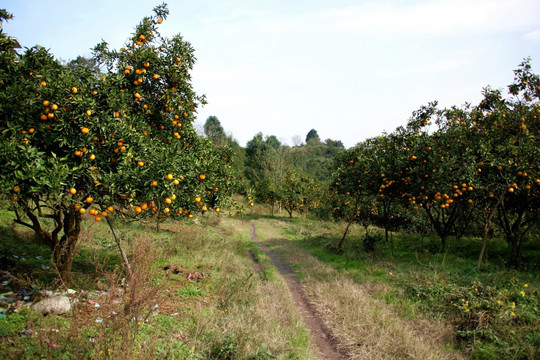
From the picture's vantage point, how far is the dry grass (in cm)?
535

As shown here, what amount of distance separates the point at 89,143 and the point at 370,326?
19.5ft

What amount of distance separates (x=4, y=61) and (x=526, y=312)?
9971 millimetres

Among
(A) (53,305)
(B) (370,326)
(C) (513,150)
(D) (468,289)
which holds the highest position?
(C) (513,150)

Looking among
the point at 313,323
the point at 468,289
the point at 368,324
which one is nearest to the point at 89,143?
the point at 313,323

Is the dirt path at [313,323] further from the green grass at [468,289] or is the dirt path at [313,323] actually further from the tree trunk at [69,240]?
the tree trunk at [69,240]

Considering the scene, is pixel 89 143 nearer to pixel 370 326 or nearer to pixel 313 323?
pixel 313 323

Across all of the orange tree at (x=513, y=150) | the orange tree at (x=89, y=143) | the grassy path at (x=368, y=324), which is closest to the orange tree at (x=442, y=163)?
the orange tree at (x=513, y=150)

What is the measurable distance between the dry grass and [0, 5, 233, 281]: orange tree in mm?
3724

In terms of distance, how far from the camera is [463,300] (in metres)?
6.61

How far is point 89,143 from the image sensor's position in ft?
16.4

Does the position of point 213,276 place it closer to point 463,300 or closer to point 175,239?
point 175,239

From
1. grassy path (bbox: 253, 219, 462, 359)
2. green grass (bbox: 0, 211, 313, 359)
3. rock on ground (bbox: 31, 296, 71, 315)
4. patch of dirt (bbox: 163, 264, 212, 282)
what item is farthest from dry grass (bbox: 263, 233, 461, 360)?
rock on ground (bbox: 31, 296, 71, 315)

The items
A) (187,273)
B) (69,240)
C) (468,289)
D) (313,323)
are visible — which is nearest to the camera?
(69,240)

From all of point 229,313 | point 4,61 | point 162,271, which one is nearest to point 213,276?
point 162,271
